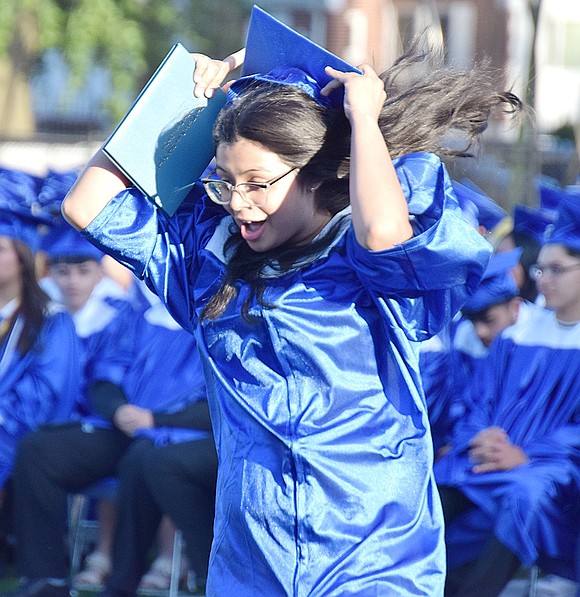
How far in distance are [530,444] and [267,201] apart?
2.75m

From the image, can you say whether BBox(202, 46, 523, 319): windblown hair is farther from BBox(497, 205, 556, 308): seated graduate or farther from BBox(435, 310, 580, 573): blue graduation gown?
BBox(497, 205, 556, 308): seated graduate

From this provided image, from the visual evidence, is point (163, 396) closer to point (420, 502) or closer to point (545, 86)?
point (420, 502)

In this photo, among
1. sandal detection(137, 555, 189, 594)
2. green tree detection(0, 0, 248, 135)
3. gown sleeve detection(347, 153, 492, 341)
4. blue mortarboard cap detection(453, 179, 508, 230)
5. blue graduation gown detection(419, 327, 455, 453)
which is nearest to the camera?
gown sleeve detection(347, 153, 492, 341)

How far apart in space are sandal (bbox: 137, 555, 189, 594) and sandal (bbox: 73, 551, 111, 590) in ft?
0.63

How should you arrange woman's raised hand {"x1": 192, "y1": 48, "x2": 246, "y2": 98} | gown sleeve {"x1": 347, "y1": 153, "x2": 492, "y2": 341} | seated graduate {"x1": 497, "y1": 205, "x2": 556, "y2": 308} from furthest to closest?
seated graduate {"x1": 497, "y1": 205, "x2": 556, "y2": 308} < woman's raised hand {"x1": 192, "y1": 48, "x2": 246, "y2": 98} < gown sleeve {"x1": 347, "y1": 153, "x2": 492, "y2": 341}

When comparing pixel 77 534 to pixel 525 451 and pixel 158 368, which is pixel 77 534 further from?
pixel 525 451

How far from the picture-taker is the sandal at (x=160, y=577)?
5543 mm

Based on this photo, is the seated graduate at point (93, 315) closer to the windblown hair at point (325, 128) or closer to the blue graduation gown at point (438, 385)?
the blue graduation gown at point (438, 385)

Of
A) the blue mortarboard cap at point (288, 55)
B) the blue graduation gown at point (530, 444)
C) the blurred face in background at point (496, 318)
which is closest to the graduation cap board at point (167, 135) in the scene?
the blue mortarboard cap at point (288, 55)

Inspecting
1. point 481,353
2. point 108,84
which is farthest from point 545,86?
point 481,353

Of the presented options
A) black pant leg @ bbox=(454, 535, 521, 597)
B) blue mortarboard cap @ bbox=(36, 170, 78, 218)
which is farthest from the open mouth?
blue mortarboard cap @ bbox=(36, 170, 78, 218)

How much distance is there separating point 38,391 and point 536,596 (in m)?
2.52

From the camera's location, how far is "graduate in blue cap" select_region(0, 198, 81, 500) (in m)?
5.57

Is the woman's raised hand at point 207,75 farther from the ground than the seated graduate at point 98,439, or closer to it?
farther from the ground
